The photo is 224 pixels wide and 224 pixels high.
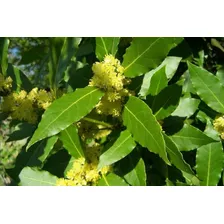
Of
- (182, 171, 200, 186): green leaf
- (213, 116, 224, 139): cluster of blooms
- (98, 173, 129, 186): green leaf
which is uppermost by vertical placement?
(213, 116, 224, 139): cluster of blooms

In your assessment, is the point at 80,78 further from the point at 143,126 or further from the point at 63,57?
the point at 143,126

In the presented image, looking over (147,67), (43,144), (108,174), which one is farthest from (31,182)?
(147,67)

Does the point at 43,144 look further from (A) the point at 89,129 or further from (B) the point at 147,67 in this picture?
(B) the point at 147,67

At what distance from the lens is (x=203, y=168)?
155 cm

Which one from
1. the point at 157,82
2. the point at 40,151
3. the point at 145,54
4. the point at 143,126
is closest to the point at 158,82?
the point at 157,82

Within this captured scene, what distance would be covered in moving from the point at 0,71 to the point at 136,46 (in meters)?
0.62

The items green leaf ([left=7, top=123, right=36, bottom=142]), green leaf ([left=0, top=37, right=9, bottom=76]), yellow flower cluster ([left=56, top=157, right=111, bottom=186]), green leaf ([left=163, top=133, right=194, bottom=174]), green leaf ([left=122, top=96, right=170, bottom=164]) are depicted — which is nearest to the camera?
green leaf ([left=122, top=96, right=170, bottom=164])

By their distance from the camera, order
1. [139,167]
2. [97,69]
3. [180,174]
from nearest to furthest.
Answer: [97,69]
[139,167]
[180,174]

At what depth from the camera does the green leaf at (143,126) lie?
45.0 inches

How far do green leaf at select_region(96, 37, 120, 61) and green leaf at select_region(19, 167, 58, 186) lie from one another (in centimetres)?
53

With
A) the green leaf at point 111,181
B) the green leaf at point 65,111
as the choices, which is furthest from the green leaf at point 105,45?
the green leaf at point 111,181

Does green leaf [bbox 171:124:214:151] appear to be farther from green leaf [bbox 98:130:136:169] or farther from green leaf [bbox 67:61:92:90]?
green leaf [bbox 67:61:92:90]

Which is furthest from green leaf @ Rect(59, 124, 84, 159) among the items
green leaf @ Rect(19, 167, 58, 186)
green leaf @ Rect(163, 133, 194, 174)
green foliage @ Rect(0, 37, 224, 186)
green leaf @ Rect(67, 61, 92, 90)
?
green leaf @ Rect(163, 133, 194, 174)

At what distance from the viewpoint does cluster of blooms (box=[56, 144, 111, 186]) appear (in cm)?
137
